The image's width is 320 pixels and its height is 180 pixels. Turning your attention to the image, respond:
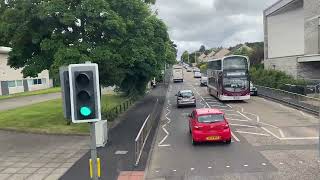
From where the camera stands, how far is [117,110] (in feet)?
97.3

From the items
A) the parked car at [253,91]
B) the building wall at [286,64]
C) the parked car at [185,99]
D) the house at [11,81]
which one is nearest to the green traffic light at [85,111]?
the parked car at [185,99]

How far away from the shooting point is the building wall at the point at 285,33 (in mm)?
55375

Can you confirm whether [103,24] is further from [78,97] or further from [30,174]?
[78,97]

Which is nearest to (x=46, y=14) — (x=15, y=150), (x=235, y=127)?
(x=15, y=150)

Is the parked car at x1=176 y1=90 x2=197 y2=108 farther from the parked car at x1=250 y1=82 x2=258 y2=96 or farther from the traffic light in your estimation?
the traffic light

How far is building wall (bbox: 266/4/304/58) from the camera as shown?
2180 inches

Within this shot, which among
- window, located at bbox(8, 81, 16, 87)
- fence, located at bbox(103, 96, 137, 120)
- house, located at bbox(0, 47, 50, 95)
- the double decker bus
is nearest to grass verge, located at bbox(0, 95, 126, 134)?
fence, located at bbox(103, 96, 137, 120)

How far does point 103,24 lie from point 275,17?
41087 millimetres

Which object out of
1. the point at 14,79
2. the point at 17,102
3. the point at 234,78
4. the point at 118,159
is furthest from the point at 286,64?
the point at 118,159

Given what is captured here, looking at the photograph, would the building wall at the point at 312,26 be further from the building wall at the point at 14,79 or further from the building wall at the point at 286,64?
the building wall at the point at 14,79

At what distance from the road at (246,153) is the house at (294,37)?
18569 millimetres

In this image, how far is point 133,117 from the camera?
29109mm

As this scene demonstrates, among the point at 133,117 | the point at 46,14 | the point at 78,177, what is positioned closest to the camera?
the point at 78,177

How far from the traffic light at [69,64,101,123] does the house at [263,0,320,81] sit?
3741 cm
